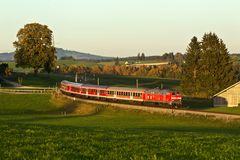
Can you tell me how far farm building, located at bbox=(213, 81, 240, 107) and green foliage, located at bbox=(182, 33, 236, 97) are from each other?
12.2 metres

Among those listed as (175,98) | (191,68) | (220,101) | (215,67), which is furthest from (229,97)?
(191,68)

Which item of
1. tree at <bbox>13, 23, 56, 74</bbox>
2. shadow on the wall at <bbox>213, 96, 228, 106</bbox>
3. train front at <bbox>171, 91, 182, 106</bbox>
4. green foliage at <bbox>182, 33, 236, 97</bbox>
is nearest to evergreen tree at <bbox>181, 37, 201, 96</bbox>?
green foliage at <bbox>182, 33, 236, 97</bbox>

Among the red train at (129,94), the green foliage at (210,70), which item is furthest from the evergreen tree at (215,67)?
the red train at (129,94)

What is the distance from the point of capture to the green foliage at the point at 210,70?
98.8 metres

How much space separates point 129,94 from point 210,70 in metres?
29.0

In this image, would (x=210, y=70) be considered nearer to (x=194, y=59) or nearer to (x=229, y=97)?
(x=194, y=59)

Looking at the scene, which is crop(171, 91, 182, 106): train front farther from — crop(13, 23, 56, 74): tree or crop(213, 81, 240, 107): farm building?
crop(13, 23, 56, 74): tree

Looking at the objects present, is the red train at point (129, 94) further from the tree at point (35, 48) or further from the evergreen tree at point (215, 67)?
the evergreen tree at point (215, 67)

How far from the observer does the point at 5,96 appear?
273 feet

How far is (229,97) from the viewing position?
86500 millimetres

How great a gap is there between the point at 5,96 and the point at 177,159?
73.7 m

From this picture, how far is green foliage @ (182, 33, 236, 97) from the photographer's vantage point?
98.8 m

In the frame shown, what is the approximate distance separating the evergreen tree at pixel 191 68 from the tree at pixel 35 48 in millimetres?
33610

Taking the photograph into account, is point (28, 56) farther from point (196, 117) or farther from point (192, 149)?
point (192, 149)
